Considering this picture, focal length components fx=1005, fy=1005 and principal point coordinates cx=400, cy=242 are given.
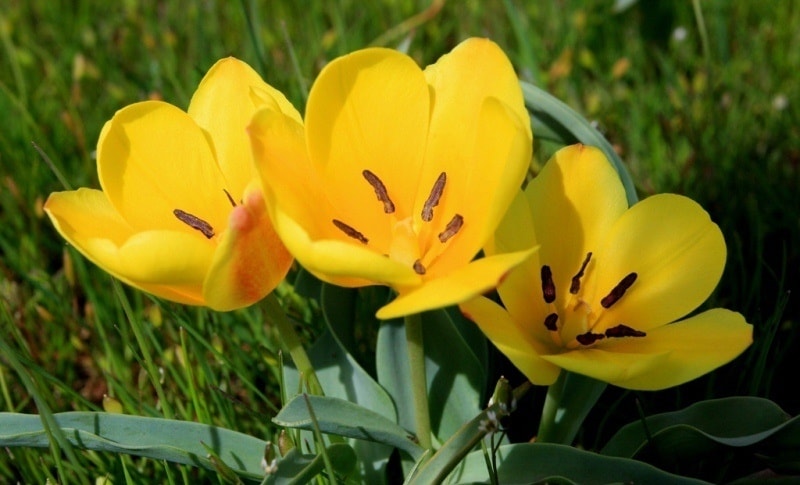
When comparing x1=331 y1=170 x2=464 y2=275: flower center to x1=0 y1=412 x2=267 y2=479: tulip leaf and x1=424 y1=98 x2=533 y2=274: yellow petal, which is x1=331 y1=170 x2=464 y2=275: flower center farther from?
x1=0 y1=412 x2=267 y2=479: tulip leaf

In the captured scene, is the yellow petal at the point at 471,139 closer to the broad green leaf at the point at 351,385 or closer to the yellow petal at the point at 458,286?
the yellow petal at the point at 458,286

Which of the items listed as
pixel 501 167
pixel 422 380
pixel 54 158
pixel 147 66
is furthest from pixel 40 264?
pixel 501 167

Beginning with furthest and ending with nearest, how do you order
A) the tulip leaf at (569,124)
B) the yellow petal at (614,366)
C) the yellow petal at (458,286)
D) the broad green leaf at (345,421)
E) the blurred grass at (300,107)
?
1. the blurred grass at (300,107)
2. the tulip leaf at (569,124)
3. the broad green leaf at (345,421)
4. the yellow petal at (614,366)
5. the yellow petal at (458,286)

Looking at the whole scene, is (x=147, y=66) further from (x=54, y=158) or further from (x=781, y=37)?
(x=781, y=37)

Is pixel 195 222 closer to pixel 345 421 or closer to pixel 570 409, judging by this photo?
pixel 345 421

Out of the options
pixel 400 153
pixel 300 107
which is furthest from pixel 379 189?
pixel 300 107

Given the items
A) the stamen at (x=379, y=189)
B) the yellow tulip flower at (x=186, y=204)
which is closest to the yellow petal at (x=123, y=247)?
the yellow tulip flower at (x=186, y=204)

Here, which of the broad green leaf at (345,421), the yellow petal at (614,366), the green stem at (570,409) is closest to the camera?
the yellow petal at (614,366)
